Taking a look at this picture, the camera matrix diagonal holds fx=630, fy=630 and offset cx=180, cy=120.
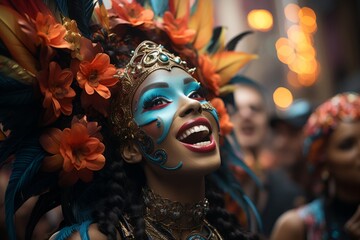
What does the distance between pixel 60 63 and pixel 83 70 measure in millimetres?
110

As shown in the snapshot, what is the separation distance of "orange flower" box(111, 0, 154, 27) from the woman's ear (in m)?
0.61

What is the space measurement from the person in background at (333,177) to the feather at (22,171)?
1936 mm

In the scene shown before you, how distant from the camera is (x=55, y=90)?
9.07 ft

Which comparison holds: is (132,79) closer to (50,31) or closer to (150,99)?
(150,99)

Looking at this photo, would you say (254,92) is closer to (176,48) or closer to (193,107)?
(176,48)

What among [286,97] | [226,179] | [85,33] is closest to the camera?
[85,33]

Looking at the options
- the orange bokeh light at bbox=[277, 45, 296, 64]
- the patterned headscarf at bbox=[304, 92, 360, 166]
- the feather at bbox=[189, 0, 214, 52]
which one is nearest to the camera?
the feather at bbox=[189, 0, 214, 52]

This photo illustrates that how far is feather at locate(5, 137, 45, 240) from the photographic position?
2678mm

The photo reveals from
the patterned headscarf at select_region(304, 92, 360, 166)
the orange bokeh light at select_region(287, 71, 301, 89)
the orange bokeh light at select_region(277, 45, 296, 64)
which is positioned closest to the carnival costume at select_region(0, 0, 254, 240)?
the patterned headscarf at select_region(304, 92, 360, 166)

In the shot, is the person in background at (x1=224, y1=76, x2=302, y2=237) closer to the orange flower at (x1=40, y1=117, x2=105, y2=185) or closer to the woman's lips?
the woman's lips

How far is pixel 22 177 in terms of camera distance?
107 inches

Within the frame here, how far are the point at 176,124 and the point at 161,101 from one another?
0.14 m

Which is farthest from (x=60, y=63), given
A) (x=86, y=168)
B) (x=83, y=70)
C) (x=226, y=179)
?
(x=226, y=179)

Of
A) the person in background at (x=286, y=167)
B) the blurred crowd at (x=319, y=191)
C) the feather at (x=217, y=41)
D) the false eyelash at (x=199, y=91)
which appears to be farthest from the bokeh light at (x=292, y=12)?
the false eyelash at (x=199, y=91)
